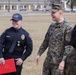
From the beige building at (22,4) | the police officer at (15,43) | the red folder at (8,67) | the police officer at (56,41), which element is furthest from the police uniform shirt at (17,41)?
the beige building at (22,4)

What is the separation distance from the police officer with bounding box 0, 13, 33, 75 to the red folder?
0.07 metres

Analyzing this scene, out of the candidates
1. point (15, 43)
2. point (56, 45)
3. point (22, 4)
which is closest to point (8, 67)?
point (15, 43)

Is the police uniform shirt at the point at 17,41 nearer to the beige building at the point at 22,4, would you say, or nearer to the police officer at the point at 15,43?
the police officer at the point at 15,43

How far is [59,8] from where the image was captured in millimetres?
4961

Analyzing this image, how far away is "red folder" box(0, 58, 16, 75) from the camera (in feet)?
18.7

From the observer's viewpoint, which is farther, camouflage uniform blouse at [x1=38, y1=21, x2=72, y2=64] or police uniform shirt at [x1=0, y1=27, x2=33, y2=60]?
police uniform shirt at [x1=0, y1=27, x2=33, y2=60]

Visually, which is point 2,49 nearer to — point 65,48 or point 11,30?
point 11,30

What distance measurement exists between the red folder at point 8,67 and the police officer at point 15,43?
68 mm

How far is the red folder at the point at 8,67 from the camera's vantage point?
18.7 feet

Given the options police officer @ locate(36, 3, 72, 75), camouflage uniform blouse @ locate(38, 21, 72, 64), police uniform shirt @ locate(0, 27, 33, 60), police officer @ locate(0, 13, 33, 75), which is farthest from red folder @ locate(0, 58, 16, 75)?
camouflage uniform blouse @ locate(38, 21, 72, 64)

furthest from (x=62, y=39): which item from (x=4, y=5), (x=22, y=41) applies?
(x=4, y=5)

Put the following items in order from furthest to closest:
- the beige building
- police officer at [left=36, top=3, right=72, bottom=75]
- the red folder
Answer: the beige building < the red folder < police officer at [left=36, top=3, right=72, bottom=75]

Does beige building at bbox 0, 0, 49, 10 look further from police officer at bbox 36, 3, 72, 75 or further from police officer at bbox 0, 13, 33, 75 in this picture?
police officer at bbox 36, 3, 72, 75

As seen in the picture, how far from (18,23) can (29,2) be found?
146393mm
